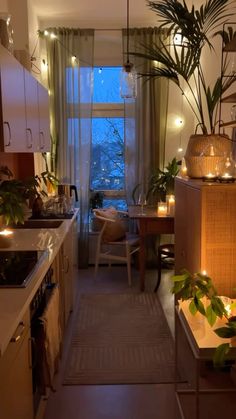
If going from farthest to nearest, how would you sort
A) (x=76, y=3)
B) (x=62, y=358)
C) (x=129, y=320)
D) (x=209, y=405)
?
(x=76, y=3) → (x=129, y=320) → (x=62, y=358) → (x=209, y=405)

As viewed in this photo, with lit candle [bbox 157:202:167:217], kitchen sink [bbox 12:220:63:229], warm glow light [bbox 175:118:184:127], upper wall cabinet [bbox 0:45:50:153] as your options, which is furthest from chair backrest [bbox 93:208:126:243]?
warm glow light [bbox 175:118:184:127]

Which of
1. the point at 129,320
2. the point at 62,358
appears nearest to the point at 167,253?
the point at 129,320

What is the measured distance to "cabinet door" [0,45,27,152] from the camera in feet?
7.51

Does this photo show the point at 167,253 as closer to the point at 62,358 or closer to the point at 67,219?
the point at 67,219

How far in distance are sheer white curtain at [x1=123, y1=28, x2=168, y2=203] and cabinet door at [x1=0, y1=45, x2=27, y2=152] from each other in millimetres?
2408

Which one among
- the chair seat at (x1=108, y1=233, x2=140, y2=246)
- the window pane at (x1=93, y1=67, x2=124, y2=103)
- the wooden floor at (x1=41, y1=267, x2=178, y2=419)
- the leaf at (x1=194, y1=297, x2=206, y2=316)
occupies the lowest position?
the wooden floor at (x1=41, y1=267, x2=178, y2=419)

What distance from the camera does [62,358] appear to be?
2990mm

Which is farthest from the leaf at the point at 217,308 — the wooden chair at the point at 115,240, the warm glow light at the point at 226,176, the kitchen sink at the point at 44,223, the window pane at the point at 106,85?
the window pane at the point at 106,85

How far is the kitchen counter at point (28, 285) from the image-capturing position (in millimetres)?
1475

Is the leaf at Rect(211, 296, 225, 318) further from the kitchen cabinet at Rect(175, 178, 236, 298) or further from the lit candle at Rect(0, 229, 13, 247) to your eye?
the lit candle at Rect(0, 229, 13, 247)

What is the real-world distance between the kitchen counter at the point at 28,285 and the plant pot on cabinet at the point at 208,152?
109cm

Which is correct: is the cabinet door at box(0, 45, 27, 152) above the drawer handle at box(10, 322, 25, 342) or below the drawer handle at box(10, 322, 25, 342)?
above

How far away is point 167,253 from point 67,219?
1.24 meters

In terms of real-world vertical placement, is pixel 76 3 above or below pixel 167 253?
above
